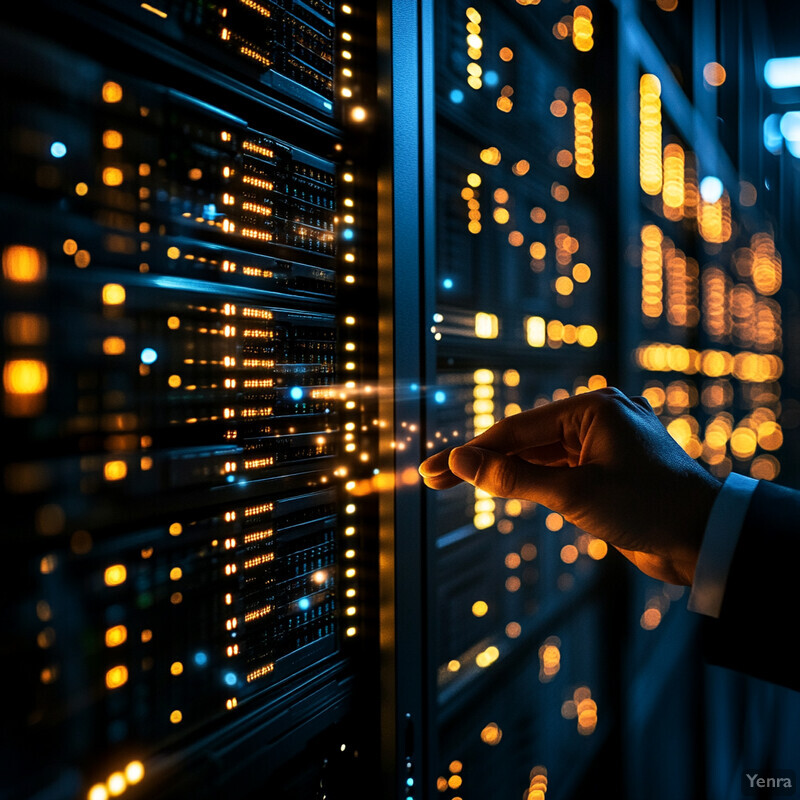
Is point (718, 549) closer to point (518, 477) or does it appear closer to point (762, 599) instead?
point (762, 599)

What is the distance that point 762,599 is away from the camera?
0.65 meters

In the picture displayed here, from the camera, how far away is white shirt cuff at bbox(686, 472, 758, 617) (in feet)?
2.13

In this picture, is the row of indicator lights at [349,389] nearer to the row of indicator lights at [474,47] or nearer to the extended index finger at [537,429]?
the extended index finger at [537,429]

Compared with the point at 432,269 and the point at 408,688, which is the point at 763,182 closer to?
the point at 432,269

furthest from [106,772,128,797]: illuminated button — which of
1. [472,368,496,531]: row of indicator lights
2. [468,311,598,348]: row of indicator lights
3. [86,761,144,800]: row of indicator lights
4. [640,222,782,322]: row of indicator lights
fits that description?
[640,222,782,322]: row of indicator lights

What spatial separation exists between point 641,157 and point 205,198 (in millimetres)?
1520

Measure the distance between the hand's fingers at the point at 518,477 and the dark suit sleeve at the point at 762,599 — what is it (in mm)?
203

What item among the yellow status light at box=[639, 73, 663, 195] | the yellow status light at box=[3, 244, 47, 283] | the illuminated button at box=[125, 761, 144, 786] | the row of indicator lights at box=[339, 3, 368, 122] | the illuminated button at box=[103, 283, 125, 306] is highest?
the yellow status light at box=[639, 73, 663, 195]

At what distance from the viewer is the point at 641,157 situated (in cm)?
166

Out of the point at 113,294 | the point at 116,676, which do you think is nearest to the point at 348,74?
the point at 113,294

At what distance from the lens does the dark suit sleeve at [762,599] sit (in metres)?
0.63

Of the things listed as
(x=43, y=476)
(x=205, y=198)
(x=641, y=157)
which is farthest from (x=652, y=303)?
(x=43, y=476)

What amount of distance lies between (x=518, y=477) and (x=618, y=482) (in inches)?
4.8

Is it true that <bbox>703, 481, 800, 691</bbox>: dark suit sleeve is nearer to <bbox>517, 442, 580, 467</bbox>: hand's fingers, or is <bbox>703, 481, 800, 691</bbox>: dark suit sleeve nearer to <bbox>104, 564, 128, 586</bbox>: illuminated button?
<bbox>517, 442, 580, 467</bbox>: hand's fingers
